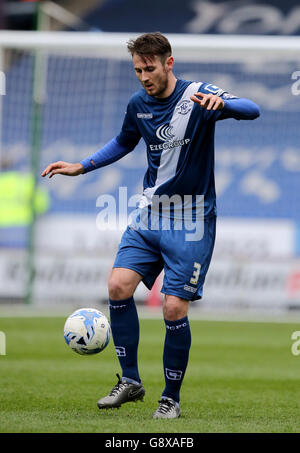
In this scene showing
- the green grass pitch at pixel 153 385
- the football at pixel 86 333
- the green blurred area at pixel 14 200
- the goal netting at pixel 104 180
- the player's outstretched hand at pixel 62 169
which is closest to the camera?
the green grass pitch at pixel 153 385

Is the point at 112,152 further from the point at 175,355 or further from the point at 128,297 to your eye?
the point at 175,355

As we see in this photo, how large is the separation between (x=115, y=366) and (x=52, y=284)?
25.5 feet

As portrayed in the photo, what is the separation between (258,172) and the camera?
18656 mm

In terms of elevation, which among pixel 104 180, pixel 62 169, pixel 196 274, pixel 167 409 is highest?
pixel 104 180

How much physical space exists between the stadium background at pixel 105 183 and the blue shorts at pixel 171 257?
1029 centimetres

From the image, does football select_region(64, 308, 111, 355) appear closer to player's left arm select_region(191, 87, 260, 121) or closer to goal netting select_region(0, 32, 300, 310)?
player's left arm select_region(191, 87, 260, 121)

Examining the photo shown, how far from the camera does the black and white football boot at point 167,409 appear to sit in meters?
4.35

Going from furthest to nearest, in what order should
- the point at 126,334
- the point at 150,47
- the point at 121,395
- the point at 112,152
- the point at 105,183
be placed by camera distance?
the point at 105,183
the point at 112,152
the point at 126,334
the point at 121,395
the point at 150,47

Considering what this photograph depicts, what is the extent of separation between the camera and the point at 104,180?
1839cm

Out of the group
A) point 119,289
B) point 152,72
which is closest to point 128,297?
point 119,289

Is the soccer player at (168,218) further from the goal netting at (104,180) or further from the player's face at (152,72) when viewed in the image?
the goal netting at (104,180)

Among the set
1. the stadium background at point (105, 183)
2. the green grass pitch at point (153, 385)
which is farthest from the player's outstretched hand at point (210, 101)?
the stadium background at point (105, 183)

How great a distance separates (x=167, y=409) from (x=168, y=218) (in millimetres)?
1136
